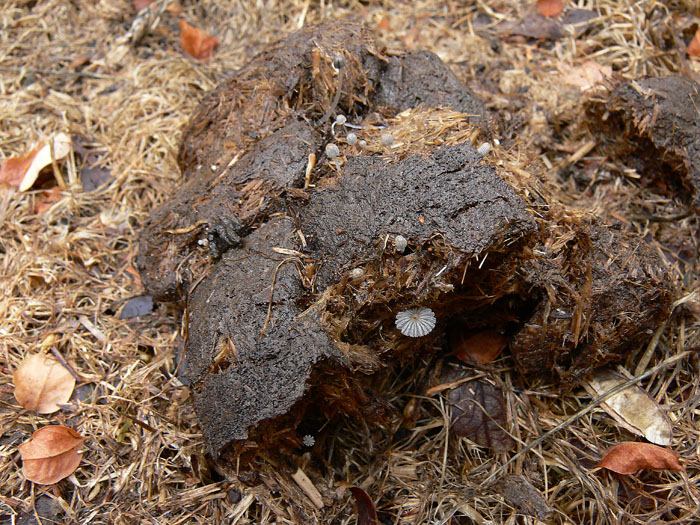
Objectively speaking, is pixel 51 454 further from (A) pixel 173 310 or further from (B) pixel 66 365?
(A) pixel 173 310

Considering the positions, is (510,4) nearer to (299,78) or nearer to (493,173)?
(299,78)

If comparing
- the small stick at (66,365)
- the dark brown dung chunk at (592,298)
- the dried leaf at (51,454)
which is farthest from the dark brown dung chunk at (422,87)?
the dried leaf at (51,454)

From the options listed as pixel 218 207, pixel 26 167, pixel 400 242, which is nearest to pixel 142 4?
pixel 26 167

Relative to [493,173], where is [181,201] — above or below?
below

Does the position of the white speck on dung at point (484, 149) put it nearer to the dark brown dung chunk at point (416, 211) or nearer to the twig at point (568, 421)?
the dark brown dung chunk at point (416, 211)

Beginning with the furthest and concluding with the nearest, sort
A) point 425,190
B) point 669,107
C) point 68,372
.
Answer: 1. point 669,107
2. point 68,372
3. point 425,190

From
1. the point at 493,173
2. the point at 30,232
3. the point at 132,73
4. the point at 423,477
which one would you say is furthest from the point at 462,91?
the point at 30,232
